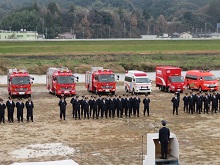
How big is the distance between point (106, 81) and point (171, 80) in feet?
17.7

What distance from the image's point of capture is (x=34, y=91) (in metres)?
41.4

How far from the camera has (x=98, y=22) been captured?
157625 mm

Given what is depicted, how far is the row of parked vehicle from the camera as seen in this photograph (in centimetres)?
3647

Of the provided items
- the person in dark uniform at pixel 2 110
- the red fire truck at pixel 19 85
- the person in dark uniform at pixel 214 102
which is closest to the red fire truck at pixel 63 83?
the red fire truck at pixel 19 85

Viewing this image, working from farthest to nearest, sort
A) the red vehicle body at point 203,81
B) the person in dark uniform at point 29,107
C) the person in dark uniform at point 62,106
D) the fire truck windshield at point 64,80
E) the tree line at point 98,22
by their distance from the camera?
the tree line at point 98,22 < the red vehicle body at point 203,81 < the fire truck windshield at point 64,80 < the person in dark uniform at point 62,106 < the person in dark uniform at point 29,107

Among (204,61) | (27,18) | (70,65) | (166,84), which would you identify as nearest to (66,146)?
(166,84)

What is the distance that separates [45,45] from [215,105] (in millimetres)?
68046

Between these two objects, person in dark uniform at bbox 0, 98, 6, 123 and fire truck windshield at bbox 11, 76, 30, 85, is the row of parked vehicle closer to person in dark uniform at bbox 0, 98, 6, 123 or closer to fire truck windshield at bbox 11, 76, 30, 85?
fire truck windshield at bbox 11, 76, 30, 85

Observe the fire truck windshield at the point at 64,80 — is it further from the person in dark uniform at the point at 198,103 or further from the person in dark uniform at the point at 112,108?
the person in dark uniform at the point at 198,103

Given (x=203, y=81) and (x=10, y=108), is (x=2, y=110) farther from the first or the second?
(x=203, y=81)

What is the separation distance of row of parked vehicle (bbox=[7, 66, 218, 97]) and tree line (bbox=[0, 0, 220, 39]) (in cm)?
10326

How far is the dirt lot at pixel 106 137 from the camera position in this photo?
1920cm

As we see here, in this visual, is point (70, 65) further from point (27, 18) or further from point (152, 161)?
point (27, 18)

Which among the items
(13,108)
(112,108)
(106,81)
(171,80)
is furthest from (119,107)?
(171,80)
